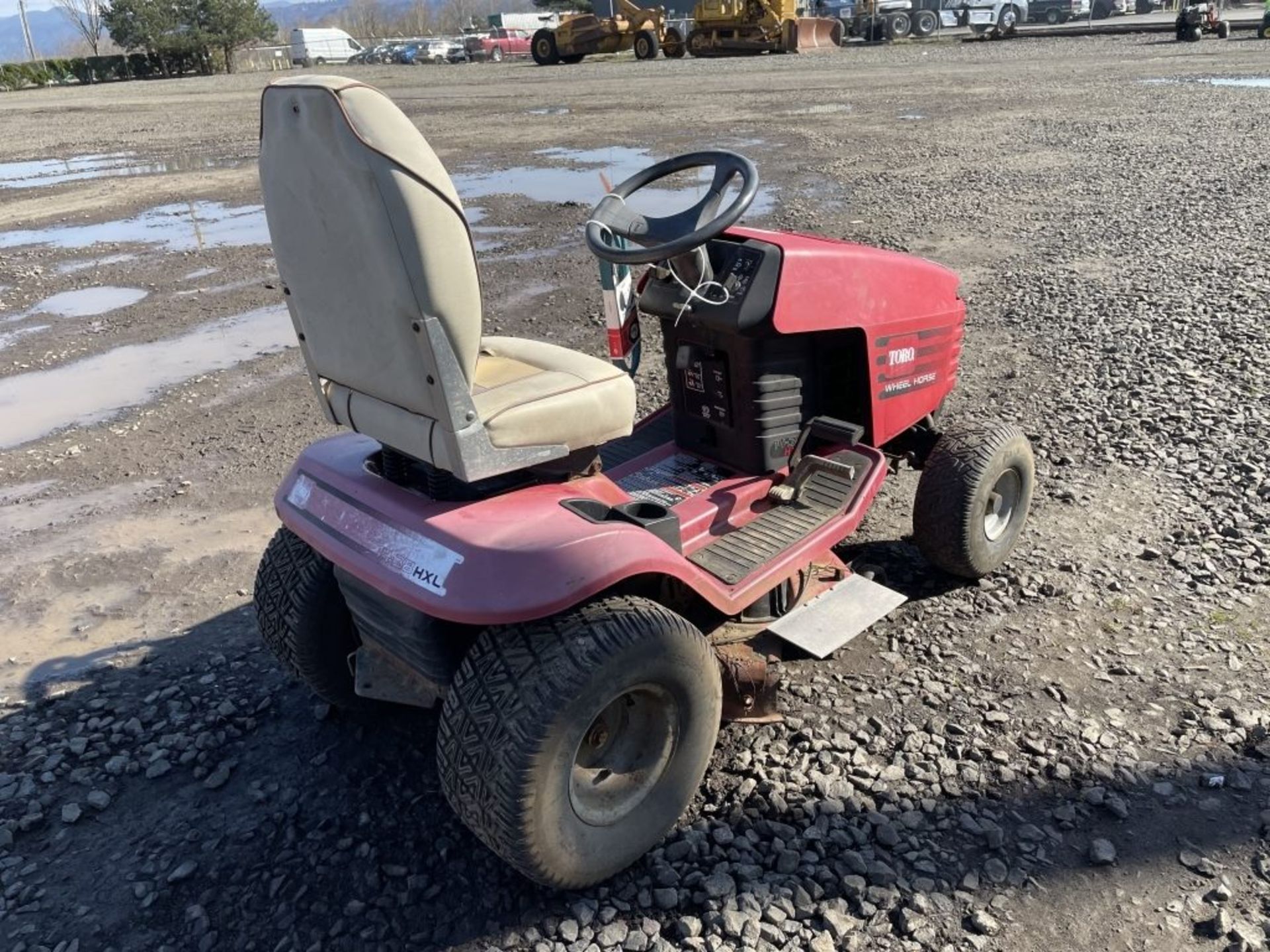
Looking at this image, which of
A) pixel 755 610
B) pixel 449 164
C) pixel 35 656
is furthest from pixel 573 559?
pixel 449 164

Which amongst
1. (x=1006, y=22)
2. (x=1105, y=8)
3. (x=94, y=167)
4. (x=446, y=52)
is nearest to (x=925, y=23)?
(x=1006, y=22)

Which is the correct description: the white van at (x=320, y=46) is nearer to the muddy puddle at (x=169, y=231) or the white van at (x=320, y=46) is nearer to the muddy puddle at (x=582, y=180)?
the muddy puddle at (x=582, y=180)

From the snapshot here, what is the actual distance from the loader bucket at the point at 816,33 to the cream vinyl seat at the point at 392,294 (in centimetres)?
3173

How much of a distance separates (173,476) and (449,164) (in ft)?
31.9

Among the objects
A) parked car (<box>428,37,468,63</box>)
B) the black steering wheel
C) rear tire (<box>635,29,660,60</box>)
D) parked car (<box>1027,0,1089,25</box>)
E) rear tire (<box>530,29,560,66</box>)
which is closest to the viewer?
the black steering wheel

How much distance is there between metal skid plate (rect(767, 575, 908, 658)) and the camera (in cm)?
309

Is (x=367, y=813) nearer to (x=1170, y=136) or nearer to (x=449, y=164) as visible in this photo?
(x=449, y=164)

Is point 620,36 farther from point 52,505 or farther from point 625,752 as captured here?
point 625,752

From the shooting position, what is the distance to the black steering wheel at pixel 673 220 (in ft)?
9.34

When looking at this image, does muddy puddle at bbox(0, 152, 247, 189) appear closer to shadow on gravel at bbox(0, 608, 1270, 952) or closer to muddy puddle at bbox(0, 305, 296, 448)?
muddy puddle at bbox(0, 305, 296, 448)

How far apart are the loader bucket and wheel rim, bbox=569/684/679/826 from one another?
3194 cm

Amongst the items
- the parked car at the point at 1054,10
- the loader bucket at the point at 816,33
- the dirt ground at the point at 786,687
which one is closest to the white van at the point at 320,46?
the loader bucket at the point at 816,33

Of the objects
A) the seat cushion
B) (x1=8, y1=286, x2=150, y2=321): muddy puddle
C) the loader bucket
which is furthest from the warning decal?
the loader bucket

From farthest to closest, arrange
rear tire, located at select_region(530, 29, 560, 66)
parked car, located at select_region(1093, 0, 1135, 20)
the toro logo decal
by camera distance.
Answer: parked car, located at select_region(1093, 0, 1135, 20), rear tire, located at select_region(530, 29, 560, 66), the toro logo decal
